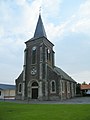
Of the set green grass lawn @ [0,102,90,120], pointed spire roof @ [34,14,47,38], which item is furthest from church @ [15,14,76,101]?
green grass lawn @ [0,102,90,120]

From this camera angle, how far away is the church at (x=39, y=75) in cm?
3316

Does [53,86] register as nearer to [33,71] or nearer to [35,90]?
[35,90]

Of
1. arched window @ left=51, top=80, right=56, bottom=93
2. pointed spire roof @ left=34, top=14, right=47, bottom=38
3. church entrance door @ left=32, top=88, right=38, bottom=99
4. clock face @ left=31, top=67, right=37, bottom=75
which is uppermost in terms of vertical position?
pointed spire roof @ left=34, top=14, right=47, bottom=38

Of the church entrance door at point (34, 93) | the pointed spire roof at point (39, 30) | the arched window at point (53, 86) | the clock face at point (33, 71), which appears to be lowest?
the church entrance door at point (34, 93)

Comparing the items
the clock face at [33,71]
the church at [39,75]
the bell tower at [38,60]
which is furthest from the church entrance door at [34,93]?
the clock face at [33,71]

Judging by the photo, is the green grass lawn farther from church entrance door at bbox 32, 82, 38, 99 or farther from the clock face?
the clock face

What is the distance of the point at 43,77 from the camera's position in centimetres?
3394

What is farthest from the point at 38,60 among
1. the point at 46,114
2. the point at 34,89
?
the point at 46,114

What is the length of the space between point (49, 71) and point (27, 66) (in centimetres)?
571

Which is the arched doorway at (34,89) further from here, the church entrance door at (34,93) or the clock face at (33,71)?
the clock face at (33,71)

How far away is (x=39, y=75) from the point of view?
34.3 m

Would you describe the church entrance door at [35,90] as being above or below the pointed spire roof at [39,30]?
below

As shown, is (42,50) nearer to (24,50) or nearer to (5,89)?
(24,50)

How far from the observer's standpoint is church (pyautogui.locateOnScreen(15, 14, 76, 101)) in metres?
33.2
